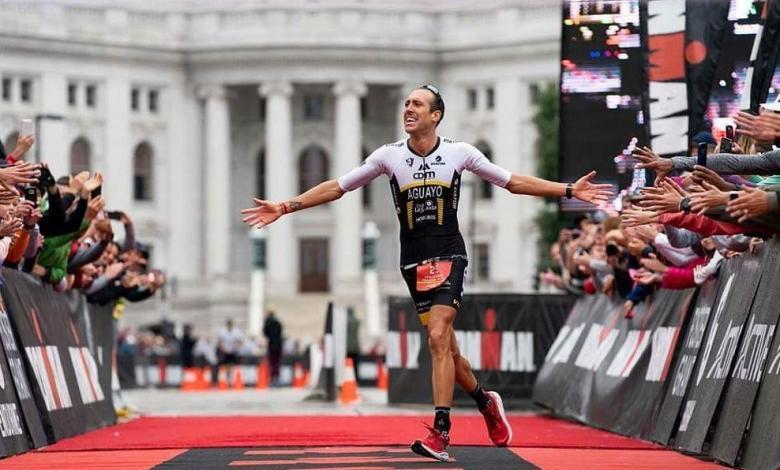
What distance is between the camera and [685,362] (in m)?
16.8

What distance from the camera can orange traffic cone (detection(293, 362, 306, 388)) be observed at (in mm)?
55491

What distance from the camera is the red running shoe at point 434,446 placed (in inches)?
538

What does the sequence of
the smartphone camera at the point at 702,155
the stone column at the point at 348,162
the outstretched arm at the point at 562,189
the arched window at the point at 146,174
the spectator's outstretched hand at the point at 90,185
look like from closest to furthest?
the smartphone camera at the point at 702,155 → the outstretched arm at the point at 562,189 → the spectator's outstretched hand at the point at 90,185 → the stone column at the point at 348,162 → the arched window at the point at 146,174

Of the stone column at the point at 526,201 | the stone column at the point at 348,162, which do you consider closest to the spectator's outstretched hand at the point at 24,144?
the stone column at the point at 526,201

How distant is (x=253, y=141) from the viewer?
113 metres

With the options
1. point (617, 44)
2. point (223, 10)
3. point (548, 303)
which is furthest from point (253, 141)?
point (617, 44)

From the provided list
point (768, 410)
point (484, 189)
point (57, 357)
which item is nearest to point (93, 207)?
point (57, 357)

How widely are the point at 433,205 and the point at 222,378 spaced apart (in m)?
42.3

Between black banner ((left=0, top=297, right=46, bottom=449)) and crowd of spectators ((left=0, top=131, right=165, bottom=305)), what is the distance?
1.85ft

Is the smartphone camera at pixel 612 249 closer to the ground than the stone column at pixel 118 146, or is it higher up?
closer to the ground

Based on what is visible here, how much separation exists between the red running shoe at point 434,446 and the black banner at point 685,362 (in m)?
3.03

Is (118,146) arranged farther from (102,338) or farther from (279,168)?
(102,338)

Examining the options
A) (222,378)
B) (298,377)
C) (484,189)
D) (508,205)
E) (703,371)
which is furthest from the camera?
(484,189)

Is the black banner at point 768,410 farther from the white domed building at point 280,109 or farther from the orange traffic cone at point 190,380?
the white domed building at point 280,109
